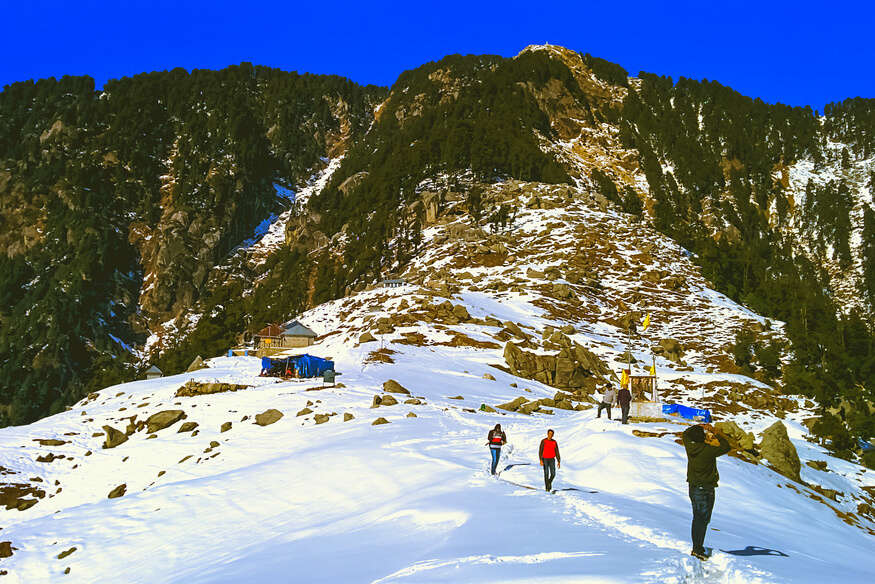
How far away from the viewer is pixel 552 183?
124m

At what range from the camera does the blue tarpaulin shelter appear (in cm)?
4031

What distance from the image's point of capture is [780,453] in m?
22.4

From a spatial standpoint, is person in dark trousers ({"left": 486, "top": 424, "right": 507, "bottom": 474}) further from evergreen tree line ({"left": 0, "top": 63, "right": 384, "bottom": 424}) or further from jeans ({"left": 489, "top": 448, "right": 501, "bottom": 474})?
evergreen tree line ({"left": 0, "top": 63, "right": 384, "bottom": 424})

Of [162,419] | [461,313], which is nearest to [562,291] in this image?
[461,313]

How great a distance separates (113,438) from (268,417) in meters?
7.60

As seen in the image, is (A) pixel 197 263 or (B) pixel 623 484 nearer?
(B) pixel 623 484

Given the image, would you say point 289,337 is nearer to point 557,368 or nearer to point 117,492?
point 557,368

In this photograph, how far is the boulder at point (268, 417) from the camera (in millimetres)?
28430

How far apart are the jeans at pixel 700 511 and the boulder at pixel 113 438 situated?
2775 centimetres

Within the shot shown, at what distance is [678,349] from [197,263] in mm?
131962

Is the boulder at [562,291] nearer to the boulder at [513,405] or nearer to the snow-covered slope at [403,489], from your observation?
the snow-covered slope at [403,489]

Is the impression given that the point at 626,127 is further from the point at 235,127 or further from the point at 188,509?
the point at 188,509

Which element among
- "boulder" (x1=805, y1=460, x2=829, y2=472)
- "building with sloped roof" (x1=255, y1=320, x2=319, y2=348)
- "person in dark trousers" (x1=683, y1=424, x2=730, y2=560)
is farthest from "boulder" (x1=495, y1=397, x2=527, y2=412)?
"building with sloped roof" (x1=255, y1=320, x2=319, y2=348)

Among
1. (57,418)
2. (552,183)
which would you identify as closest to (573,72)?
(552,183)
